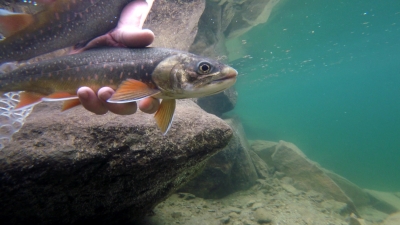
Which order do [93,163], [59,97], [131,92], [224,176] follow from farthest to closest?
[224,176] < [93,163] < [59,97] < [131,92]

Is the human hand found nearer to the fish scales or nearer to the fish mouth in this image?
the fish scales

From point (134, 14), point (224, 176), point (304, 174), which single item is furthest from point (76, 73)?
point (304, 174)

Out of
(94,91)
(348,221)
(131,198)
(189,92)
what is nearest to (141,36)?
(94,91)

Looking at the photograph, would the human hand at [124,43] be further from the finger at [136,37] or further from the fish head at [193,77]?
the fish head at [193,77]

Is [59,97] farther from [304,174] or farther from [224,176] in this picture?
[304,174]

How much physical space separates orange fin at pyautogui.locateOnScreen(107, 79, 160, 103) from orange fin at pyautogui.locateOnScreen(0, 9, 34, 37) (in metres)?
1.37

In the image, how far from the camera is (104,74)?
2.00 metres

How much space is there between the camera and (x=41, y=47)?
221 centimetres

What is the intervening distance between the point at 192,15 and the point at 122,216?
256 inches

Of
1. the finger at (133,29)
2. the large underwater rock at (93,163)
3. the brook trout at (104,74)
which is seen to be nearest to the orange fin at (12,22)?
the brook trout at (104,74)

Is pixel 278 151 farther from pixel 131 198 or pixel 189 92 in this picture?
pixel 189 92

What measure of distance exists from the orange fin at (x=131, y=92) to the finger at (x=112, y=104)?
0.26 m

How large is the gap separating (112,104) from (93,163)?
3.26ft

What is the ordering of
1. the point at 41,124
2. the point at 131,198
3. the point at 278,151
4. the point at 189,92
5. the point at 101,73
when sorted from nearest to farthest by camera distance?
the point at 189,92 → the point at 101,73 → the point at 41,124 → the point at 131,198 → the point at 278,151
